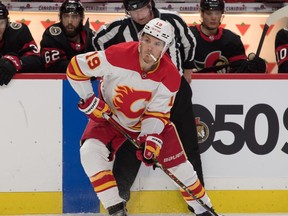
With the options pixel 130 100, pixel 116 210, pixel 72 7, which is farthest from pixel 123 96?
pixel 72 7

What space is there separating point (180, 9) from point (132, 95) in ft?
5.91

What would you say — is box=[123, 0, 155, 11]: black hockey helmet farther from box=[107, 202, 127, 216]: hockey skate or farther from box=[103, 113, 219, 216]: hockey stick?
box=[107, 202, 127, 216]: hockey skate

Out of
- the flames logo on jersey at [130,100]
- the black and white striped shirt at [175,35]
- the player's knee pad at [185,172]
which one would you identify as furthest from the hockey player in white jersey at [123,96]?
the black and white striped shirt at [175,35]

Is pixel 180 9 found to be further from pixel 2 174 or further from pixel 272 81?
pixel 2 174

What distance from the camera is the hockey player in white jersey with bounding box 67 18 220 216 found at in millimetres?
3178

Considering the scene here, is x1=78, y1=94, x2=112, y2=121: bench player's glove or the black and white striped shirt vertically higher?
the black and white striped shirt

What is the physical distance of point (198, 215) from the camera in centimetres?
350

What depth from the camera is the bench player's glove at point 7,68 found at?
3.45m

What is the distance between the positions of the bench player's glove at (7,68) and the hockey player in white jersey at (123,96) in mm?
373

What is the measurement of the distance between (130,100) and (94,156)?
12.5 inches

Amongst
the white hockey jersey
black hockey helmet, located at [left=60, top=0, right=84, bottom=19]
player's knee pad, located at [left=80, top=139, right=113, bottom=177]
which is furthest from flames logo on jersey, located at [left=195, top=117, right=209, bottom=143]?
black hockey helmet, located at [left=60, top=0, right=84, bottom=19]

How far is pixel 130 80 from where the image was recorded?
324 cm

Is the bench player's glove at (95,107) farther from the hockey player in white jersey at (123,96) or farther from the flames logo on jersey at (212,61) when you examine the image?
the flames logo on jersey at (212,61)

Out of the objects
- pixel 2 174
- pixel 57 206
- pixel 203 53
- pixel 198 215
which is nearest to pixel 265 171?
pixel 198 215
